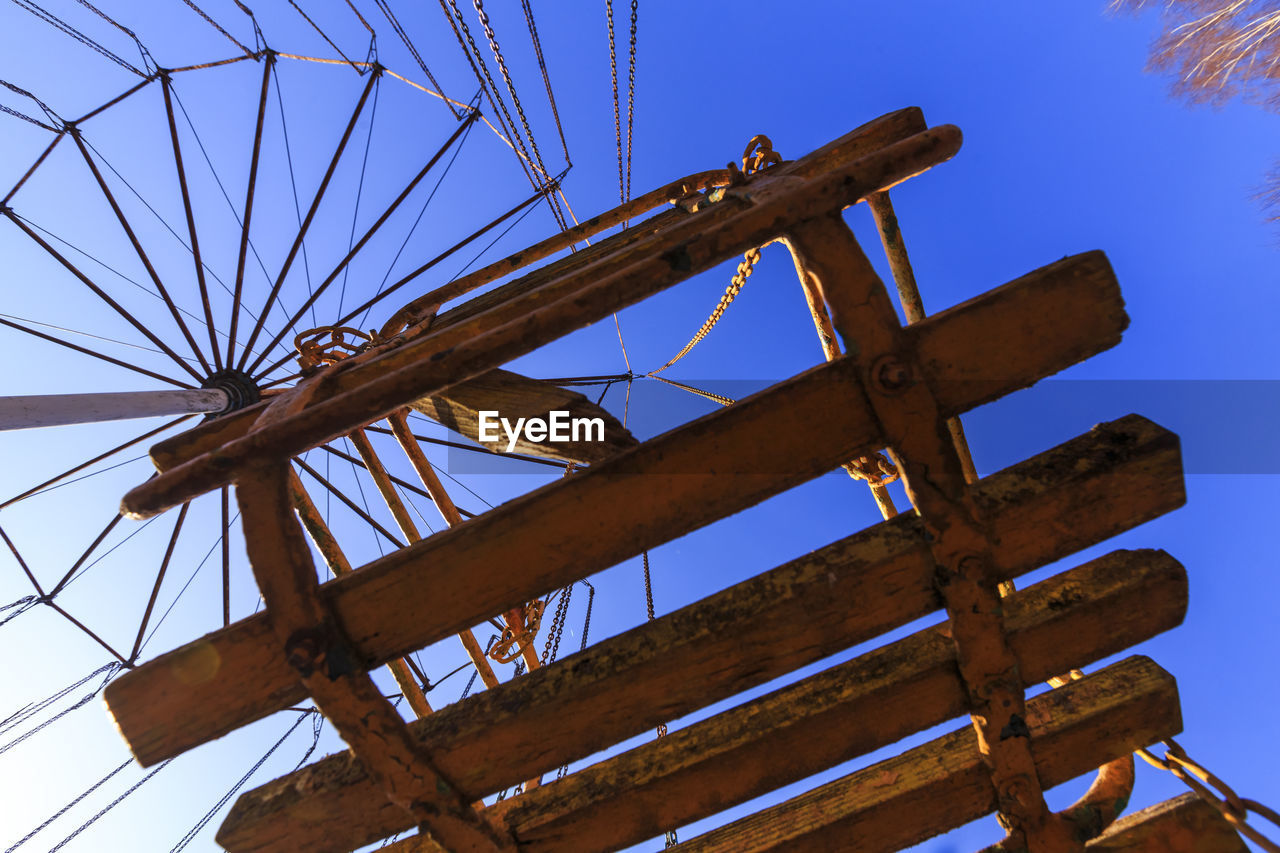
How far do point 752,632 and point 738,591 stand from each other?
172 millimetres

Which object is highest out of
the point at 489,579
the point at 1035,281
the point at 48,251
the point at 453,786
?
the point at 48,251

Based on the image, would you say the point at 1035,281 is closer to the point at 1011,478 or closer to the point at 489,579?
the point at 1011,478

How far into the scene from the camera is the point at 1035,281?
2.27 meters

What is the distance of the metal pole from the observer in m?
3.52

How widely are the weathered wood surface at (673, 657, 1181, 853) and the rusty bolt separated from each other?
200 cm

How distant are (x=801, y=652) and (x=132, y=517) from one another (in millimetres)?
2727

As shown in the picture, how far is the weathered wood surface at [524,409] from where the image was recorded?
10.2 feet

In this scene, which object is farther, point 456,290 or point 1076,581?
point 456,290

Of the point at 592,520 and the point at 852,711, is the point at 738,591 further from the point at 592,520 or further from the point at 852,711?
the point at 852,711

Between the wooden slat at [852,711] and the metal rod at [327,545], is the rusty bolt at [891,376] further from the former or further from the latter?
the metal rod at [327,545]

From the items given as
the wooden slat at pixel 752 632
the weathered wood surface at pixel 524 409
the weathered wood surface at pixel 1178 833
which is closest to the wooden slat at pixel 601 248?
the weathered wood surface at pixel 524 409

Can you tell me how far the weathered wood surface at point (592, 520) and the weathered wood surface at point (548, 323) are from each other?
0.56 metres

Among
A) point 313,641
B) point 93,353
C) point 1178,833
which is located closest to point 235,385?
point 93,353

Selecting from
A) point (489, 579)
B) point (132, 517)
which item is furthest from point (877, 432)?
point (132, 517)
